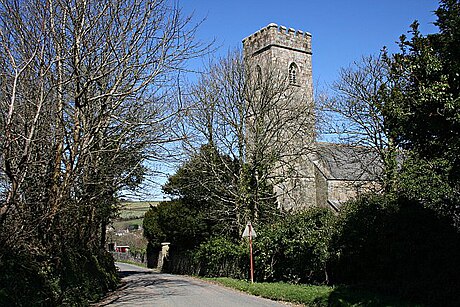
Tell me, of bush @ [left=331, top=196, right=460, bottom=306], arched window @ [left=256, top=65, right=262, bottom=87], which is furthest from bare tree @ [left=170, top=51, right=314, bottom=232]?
bush @ [left=331, top=196, right=460, bottom=306]

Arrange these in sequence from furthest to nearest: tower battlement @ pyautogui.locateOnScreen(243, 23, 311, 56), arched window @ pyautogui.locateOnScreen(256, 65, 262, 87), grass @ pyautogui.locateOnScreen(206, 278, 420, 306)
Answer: tower battlement @ pyautogui.locateOnScreen(243, 23, 311, 56), arched window @ pyautogui.locateOnScreen(256, 65, 262, 87), grass @ pyautogui.locateOnScreen(206, 278, 420, 306)

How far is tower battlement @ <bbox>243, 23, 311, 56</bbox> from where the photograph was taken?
3722cm

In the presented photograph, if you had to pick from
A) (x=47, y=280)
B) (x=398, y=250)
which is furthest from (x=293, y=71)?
(x=47, y=280)

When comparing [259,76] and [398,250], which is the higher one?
[259,76]

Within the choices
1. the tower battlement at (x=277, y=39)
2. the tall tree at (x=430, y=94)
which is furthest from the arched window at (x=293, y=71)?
the tall tree at (x=430, y=94)

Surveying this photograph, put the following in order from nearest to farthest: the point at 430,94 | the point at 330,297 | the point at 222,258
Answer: the point at 430,94 → the point at 330,297 → the point at 222,258

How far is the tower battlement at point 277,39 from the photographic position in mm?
37219

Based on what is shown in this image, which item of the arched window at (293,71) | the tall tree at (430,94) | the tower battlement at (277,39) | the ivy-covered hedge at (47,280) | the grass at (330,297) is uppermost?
the tower battlement at (277,39)

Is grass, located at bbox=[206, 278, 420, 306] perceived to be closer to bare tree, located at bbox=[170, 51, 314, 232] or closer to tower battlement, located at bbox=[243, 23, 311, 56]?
bare tree, located at bbox=[170, 51, 314, 232]

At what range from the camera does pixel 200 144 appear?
25.3 m

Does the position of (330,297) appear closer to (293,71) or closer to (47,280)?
(47,280)

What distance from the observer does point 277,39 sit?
122 feet

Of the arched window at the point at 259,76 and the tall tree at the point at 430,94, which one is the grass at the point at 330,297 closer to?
the tall tree at the point at 430,94

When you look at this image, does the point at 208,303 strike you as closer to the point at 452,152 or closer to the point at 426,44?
the point at 452,152
